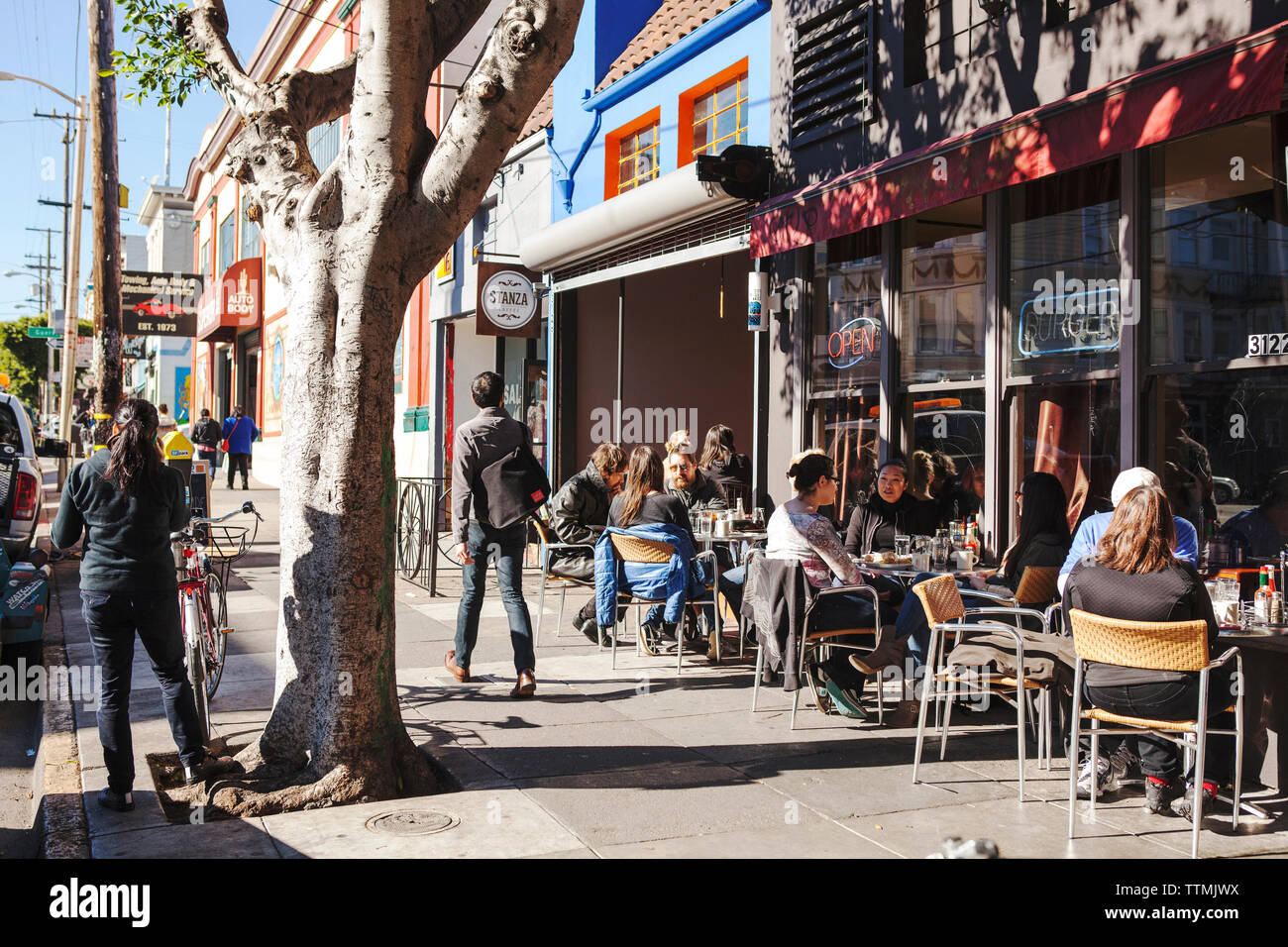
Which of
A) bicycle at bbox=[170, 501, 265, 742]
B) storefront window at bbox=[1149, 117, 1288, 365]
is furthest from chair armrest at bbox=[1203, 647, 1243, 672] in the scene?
bicycle at bbox=[170, 501, 265, 742]

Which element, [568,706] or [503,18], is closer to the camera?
[503,18]

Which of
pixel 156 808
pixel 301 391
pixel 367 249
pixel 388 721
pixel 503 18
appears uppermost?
pixel 503 18

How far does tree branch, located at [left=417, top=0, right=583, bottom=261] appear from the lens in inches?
202

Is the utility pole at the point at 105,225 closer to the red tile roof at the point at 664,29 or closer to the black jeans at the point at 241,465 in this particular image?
the red tile roof at the point at 664,29

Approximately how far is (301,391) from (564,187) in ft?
32.0

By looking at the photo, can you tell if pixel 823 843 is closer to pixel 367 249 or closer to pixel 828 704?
pixel 828 704

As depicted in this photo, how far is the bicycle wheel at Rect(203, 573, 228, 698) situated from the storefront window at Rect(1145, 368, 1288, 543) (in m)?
5.64

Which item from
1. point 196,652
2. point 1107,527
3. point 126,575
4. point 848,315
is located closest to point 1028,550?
point 1107,527

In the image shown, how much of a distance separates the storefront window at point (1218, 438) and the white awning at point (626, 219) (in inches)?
187

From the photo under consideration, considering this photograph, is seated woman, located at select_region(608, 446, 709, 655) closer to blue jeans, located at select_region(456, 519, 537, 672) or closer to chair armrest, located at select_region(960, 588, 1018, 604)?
blue jeans, located at select_region(456, 519, 537, 672)

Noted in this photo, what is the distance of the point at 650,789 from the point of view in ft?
17.1

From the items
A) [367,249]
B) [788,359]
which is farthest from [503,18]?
[788,359]

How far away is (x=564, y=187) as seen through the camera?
14.4m

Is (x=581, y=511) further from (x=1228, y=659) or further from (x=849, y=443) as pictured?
(x=1228, y=659)
